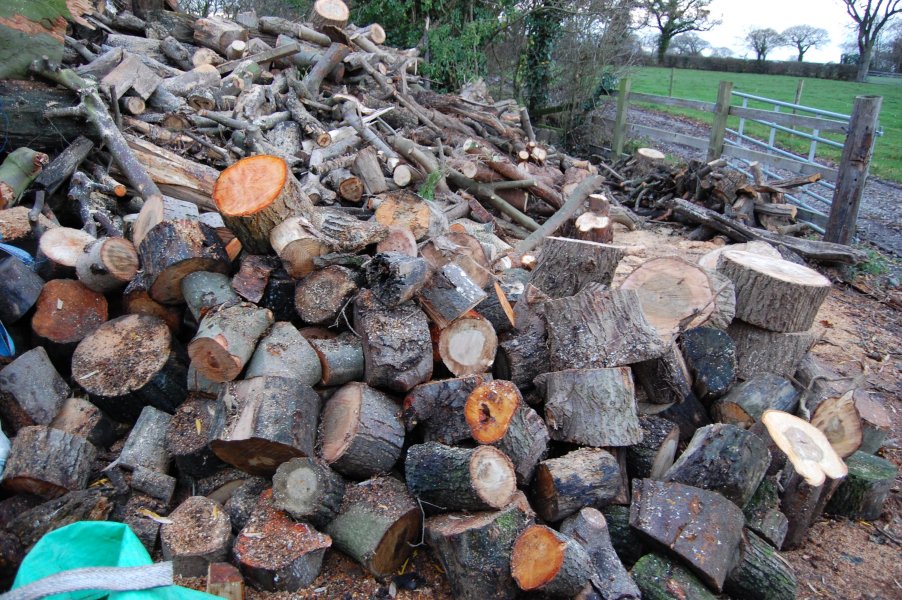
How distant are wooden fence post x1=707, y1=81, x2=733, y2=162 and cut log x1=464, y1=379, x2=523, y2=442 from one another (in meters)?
7.70

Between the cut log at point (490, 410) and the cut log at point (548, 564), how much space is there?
0.46 m

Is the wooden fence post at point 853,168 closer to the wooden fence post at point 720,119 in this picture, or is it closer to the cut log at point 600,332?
the wooden fence post at point 720,119

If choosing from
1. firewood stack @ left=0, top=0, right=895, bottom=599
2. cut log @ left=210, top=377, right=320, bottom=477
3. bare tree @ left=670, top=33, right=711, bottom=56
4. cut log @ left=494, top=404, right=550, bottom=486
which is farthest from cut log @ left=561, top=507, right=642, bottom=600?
bare tree @ left=670, top=33, right=711, bottom=56

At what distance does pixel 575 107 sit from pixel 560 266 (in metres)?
9.06

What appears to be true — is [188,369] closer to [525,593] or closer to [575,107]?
[525,593]

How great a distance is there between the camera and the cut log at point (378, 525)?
2.46 metres

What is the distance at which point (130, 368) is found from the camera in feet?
9.65

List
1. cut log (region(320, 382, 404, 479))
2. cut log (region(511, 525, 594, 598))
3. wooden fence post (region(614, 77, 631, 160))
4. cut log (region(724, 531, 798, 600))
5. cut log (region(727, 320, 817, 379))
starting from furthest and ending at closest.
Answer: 1. wooden fence post (region(614, 77, 631, 160))
2. cut log (region(727, 320, 817, 379))
3. cut log (region(320, 382, 404, 479))
4. cut log (region(724, 531, 798, 600))
5. cut log (region(511, 525, 594, 598))

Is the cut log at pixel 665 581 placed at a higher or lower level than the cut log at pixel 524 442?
lower

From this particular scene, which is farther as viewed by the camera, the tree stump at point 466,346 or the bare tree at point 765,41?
the bare tree at point 765,41

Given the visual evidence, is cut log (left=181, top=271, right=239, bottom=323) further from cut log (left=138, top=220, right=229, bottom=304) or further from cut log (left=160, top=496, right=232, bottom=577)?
cut log (left=160, top=496, right=232, bottom=577)

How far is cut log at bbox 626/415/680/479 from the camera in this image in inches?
116

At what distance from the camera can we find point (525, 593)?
242 cm

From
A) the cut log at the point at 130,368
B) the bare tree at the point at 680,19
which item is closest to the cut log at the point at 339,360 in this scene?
the cut log at the point at 130,368
